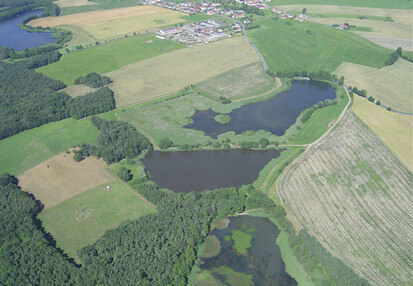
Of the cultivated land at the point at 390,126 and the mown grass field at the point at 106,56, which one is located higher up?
the cultivated land at the point at 390,126

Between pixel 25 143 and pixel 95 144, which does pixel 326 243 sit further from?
pixel 25 143

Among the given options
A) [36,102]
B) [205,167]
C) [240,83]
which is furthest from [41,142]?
[240,83]

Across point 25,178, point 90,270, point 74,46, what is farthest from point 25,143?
point 74,46

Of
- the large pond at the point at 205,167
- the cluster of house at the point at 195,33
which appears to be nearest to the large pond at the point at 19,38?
the cluster of house at the point at 195,33

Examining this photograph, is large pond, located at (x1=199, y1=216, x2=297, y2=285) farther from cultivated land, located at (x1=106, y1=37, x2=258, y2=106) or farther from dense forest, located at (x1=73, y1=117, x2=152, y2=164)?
cultivated land, located at (x1=106, y1=37, x2=258, y2=106)

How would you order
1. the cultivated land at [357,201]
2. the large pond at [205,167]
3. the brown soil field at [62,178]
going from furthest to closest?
the large pond at [205,167], the brown soil field at [62,178], the cultivated land at [357,201]

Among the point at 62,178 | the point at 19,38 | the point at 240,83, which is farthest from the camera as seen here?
the point at 19,38

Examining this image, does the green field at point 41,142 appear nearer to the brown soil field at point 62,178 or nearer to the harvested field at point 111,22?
the brown soil field at point 62,178

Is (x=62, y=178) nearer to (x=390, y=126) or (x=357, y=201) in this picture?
(x=357, y=201)
